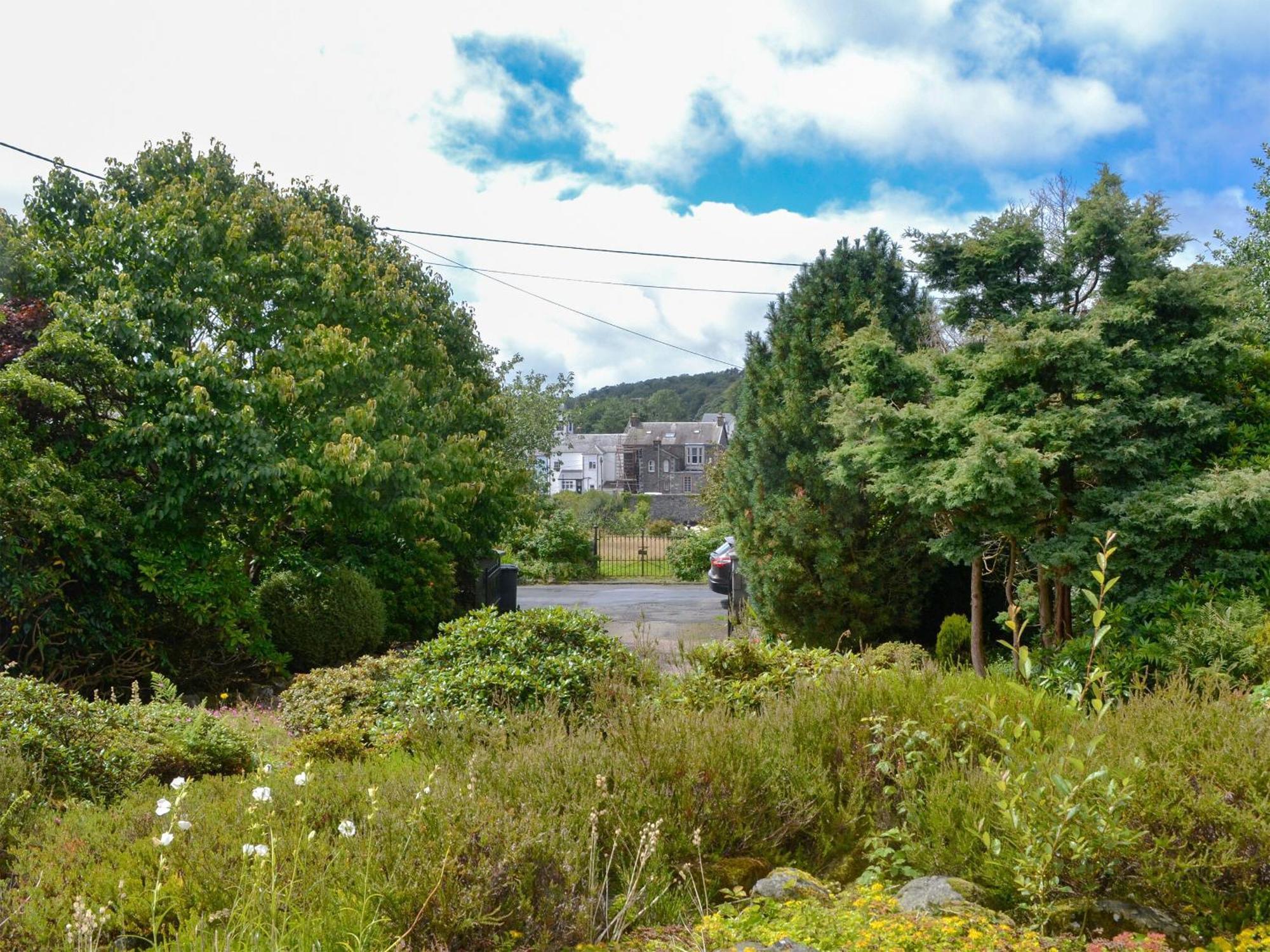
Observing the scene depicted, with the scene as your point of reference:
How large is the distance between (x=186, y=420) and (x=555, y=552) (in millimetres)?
17887

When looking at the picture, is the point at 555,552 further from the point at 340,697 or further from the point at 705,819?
the point at 705,819

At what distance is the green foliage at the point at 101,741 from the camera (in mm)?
4473

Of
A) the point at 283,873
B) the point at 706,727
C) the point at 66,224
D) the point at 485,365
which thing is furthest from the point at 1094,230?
the point at 485,365

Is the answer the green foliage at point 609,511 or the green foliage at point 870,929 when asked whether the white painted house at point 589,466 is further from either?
the green foliage at point 870,929

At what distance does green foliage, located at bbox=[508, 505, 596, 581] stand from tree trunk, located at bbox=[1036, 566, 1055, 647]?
60.1ft

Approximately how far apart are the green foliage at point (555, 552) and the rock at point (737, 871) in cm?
2193

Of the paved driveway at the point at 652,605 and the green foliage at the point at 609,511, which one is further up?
the green foliage at the point at 609,511

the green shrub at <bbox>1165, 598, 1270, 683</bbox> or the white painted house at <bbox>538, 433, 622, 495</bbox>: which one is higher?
the white painted house at <bbox>538, 433, 622, 495</bbox>

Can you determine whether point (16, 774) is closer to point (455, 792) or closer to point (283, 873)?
point (283, 873)

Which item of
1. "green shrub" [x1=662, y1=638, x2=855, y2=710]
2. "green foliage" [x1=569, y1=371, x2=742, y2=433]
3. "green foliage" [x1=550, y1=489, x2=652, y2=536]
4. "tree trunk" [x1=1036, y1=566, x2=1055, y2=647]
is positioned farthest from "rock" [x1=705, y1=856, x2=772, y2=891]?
"green foliage" [x1=569, y1=371, x2=742, y2=433]

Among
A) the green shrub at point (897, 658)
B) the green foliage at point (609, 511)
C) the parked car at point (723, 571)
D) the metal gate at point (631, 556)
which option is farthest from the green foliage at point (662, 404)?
the green shrub at point (897, 658)

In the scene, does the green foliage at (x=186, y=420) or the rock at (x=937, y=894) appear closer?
the rock at (x=937, y=894)

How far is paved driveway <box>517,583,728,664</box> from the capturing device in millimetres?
14430

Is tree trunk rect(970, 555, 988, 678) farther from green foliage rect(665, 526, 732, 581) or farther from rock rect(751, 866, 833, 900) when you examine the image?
green foliage rect(665, 526, 732, 581)
